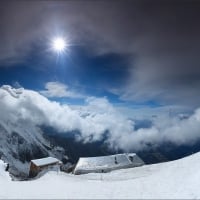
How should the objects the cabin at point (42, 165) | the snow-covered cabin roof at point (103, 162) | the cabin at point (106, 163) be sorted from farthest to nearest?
the snow-covered cabin roof at point (103, 162) → the cabin at point (106, 163) → the cabin at point (42, 165)

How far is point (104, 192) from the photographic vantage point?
1680 centimetres

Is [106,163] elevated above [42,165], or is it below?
above

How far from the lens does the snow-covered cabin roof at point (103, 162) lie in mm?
67375

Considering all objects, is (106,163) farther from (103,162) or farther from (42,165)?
(42,165)

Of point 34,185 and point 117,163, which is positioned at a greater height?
point 117,163

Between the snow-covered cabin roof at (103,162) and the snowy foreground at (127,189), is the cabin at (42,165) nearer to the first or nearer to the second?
the snow-covered cabin roof at (103,162)

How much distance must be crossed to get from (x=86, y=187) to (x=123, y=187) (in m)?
3.02

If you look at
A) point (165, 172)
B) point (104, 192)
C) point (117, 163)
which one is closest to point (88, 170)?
point (117, 163)

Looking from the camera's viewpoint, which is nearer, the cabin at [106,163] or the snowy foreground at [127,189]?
the snowy foreground at [127,189]

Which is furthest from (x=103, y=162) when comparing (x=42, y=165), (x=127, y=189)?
(x=127, y=189)

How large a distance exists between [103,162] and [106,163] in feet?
3.24

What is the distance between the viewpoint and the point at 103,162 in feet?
232

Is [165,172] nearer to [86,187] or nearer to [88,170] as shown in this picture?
[86,187]

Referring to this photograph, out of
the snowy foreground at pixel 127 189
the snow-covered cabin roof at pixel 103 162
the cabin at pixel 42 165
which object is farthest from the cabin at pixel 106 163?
the snowy foreground at pixel 127 189
